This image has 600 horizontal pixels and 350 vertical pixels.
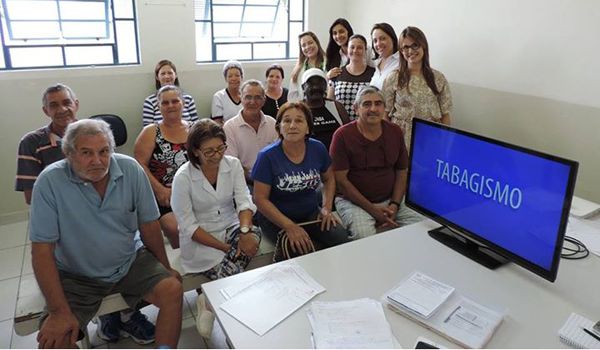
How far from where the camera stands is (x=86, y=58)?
3924mm

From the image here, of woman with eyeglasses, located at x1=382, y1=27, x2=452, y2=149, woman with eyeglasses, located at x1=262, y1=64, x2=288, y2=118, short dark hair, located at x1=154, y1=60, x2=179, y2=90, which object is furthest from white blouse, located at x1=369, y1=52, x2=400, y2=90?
short dark hair, located at x1=154, y1=60, x2=179, y2=90

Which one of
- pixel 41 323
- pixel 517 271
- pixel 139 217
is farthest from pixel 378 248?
pixel 41 323

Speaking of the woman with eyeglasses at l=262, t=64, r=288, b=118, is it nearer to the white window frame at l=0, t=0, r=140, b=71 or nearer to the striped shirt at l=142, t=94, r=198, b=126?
the striped shirt at l=142, t=94, r=198, b=126

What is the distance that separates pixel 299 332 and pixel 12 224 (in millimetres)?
3472

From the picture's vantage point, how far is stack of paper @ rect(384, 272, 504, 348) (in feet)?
4.14

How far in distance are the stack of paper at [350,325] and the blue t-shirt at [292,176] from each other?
1043 millimetres

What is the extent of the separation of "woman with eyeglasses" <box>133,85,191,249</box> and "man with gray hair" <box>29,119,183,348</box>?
66 cm

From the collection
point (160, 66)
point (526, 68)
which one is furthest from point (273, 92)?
point (526, 68)

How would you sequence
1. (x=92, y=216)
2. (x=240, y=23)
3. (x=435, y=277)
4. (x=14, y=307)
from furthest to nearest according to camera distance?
(x=240, y=23) → (x=14, y=307) → (x=92, y=216) → (x=435, y=277)

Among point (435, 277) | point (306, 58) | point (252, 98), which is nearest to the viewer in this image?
point (435, 277)

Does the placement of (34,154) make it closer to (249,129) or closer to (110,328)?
(110,328)

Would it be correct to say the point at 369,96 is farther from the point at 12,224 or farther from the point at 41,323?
the point at 12,224

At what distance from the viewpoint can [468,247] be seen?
1.78m

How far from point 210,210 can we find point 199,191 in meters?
0.13
